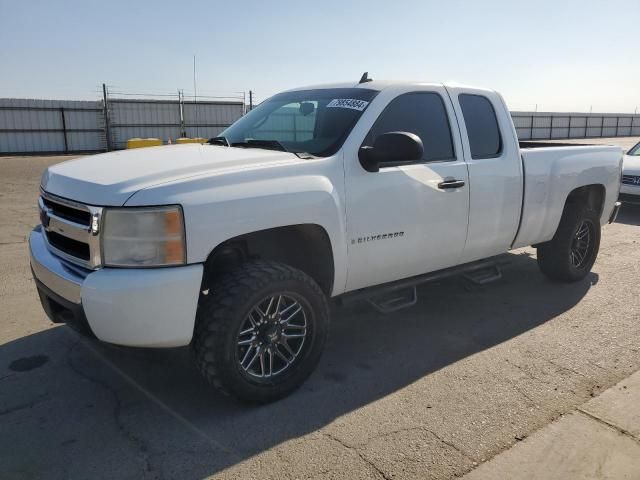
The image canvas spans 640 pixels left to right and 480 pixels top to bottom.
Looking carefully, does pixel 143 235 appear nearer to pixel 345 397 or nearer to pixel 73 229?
pixel 73 229

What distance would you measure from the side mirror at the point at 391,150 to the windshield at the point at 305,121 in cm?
21

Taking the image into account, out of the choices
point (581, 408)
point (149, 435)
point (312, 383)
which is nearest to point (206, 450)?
point (149, 435)

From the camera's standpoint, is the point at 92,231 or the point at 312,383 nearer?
the point at 92,231

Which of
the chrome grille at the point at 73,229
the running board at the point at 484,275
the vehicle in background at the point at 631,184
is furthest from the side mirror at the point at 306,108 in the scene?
the vehicle in background at the point at 631,184

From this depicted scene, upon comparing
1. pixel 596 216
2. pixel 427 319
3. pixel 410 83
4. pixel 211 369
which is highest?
pixel 410 83

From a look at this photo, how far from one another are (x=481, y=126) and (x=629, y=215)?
715 centimetres

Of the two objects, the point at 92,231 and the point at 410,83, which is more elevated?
the point at 410,83

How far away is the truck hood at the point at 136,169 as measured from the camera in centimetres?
284

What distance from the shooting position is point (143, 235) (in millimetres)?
2748

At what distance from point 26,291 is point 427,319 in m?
3.73

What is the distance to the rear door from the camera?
4.28m

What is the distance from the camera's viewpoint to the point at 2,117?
22.7 m

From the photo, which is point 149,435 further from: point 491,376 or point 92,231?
point 491,376

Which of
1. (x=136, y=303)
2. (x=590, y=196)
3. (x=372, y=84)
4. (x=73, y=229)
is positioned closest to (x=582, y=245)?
Result: (x=590, y=196)
